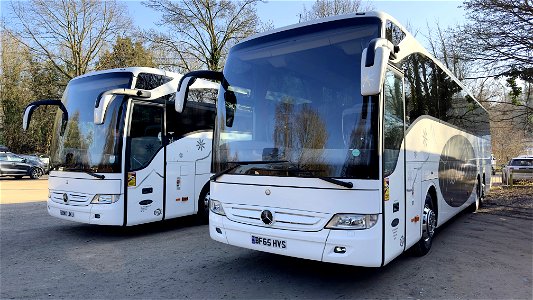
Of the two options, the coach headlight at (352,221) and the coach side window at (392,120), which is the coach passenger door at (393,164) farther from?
the coach headlight at (352,221)

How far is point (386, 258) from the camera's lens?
4.49 metres

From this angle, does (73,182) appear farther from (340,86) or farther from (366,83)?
(366,83)

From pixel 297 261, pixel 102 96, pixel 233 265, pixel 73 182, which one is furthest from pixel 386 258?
pixel 73 182

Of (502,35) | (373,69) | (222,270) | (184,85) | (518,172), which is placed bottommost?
(222,270)

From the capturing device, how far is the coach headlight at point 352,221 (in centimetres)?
436

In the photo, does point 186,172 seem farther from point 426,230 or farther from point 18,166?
point 18,166

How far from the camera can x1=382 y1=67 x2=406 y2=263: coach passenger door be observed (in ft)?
14.9

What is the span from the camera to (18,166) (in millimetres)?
24766

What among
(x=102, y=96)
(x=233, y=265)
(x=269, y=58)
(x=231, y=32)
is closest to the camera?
(x=269, y=58)

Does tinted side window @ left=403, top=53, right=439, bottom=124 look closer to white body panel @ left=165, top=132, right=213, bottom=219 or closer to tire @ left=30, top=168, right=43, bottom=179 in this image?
white body panel @ left=165, top=132, right=213, bottom=219

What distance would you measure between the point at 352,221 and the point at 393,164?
95cm

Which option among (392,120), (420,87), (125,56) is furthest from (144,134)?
(125,56)

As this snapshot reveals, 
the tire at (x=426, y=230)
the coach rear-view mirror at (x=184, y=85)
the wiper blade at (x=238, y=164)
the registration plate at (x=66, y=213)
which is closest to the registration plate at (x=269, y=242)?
the wiper blade at (x=238, y=164)

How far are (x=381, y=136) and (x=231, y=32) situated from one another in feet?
75.4
